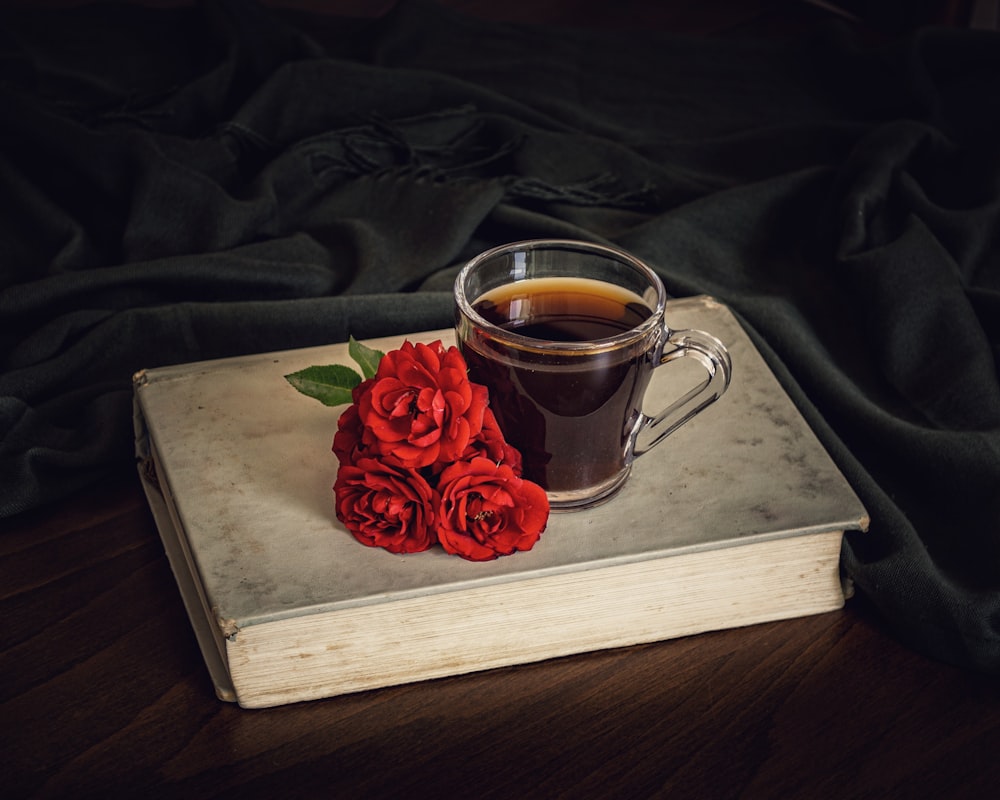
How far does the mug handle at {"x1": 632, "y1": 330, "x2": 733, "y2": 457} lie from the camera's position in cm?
72

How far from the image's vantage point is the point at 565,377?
670mm

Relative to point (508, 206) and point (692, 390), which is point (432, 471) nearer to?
point (692, 390)

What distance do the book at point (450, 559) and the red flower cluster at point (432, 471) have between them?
20 millimetres

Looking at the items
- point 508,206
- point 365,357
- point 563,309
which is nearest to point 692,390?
point 563,309

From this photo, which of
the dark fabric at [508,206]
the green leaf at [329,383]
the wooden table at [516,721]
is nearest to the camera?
the wooden table at [516,721]

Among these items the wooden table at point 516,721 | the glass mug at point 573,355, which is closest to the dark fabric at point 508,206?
the wooden table at point 516,721

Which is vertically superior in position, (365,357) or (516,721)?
(365,357)

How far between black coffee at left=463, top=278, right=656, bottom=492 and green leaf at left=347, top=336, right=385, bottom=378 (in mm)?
78

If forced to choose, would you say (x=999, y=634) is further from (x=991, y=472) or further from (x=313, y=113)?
(x=313, y=113)

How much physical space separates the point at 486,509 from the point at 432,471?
0.14 feet

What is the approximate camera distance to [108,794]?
0.63 metres

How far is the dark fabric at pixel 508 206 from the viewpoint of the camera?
877 mm

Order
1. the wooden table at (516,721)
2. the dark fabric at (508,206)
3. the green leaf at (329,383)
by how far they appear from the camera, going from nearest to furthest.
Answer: the wooden table at (516,721)
the green leaf at (329,383)
the dark fabric at (508,206)

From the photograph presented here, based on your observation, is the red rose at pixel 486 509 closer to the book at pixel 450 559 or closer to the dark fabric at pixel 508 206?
the book at pixel 450 559
